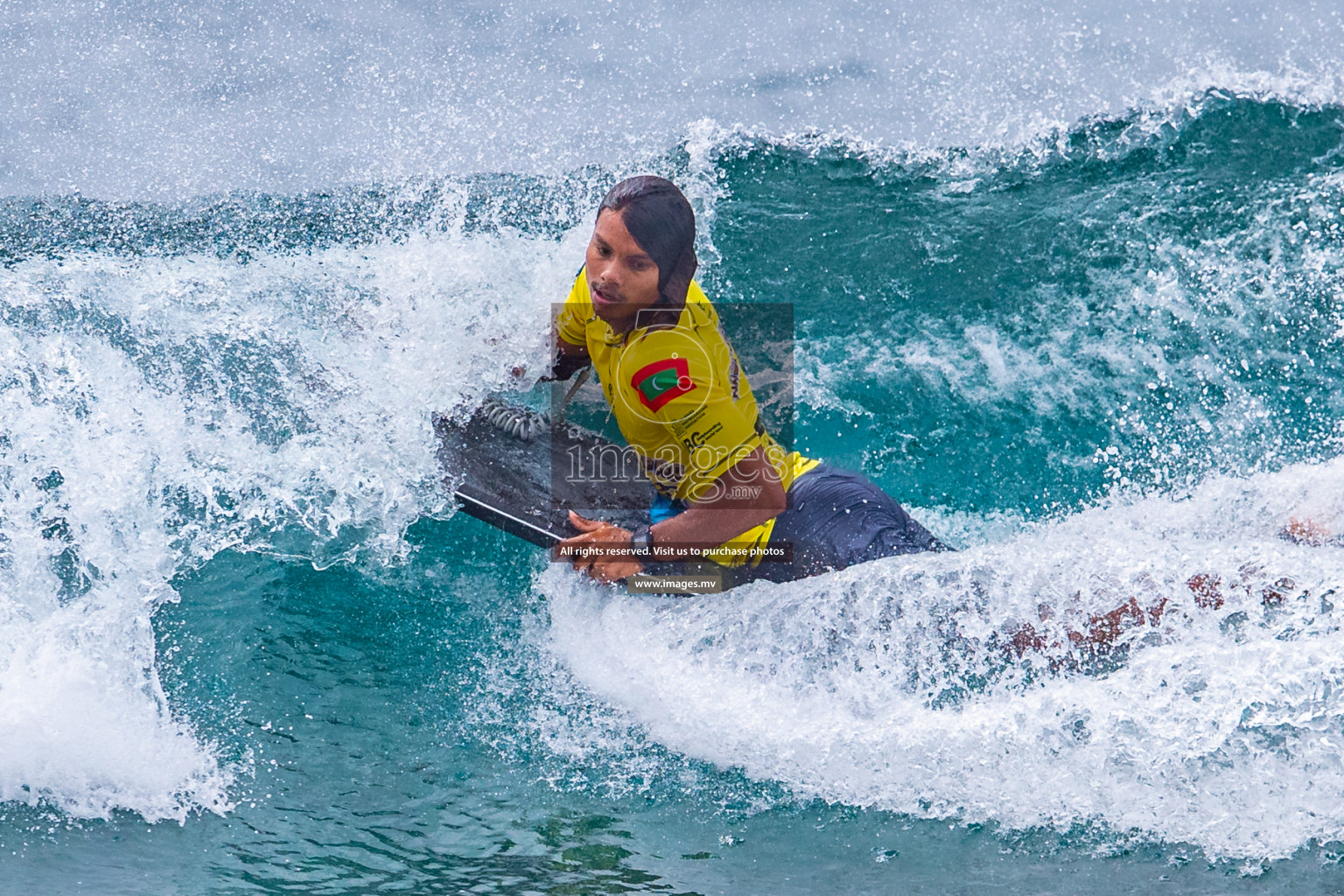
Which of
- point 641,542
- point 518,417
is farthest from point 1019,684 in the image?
point 518,417

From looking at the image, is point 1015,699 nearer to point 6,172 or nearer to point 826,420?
point 826,420

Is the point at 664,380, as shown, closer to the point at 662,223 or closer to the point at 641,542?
the point at 662,223

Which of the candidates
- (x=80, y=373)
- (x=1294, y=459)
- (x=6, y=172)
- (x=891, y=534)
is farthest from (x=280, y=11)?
(x=1294, y=459)

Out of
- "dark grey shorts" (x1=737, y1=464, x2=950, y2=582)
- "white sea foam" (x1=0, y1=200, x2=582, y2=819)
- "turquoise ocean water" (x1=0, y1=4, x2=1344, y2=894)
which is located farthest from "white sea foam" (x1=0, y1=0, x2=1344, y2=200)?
"dark grey shorts" (x1=737, y1=464, x2=950, y2=582)

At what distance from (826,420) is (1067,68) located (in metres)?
2.97

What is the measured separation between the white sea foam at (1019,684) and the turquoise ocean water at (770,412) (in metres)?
0.01

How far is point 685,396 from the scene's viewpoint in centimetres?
289

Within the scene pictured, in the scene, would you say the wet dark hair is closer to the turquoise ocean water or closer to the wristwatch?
the wristwatch

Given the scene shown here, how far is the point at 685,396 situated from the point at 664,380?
7 centimetres

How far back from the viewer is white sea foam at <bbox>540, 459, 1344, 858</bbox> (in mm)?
3049

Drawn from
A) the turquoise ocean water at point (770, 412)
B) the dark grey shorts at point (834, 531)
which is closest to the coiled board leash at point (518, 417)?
the turquoise ocean water at point (770, 412)

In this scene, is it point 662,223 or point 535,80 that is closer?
point 662,223

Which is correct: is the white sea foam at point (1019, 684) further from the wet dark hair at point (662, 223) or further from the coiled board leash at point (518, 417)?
the wet dark hair at point (662, 223)

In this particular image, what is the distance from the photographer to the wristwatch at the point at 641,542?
3344mm
